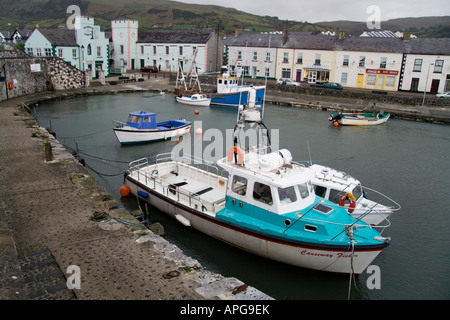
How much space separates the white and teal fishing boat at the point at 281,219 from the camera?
30.8ft

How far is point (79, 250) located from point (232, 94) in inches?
1193

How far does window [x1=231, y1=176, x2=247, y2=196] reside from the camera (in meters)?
10.5

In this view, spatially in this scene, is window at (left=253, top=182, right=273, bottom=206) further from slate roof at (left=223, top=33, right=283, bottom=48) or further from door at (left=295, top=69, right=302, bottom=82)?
slate roof at (left=223, top=33, right=283, bottom=48)

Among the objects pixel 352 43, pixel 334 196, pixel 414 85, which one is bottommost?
pixel 334 196

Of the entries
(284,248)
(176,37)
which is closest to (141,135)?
(284,248)

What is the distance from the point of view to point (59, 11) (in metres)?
148

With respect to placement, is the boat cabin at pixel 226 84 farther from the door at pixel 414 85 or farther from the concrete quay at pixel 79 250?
the concrete quay at pixel 79 250

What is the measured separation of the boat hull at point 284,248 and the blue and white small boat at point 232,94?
25.8 metres

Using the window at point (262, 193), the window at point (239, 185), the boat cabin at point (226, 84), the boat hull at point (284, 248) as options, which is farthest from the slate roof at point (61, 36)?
the window at point (262, 193)

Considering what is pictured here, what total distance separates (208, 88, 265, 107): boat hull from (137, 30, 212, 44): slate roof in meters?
17.5

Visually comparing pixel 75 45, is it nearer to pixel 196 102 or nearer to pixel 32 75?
pixel 32 75

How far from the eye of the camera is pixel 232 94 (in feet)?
122

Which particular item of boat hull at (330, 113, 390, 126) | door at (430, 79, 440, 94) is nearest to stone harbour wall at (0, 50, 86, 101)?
boat hull at (330, 113, 390, 126)

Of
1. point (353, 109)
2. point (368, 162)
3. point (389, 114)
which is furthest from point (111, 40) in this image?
point (368, 162)
